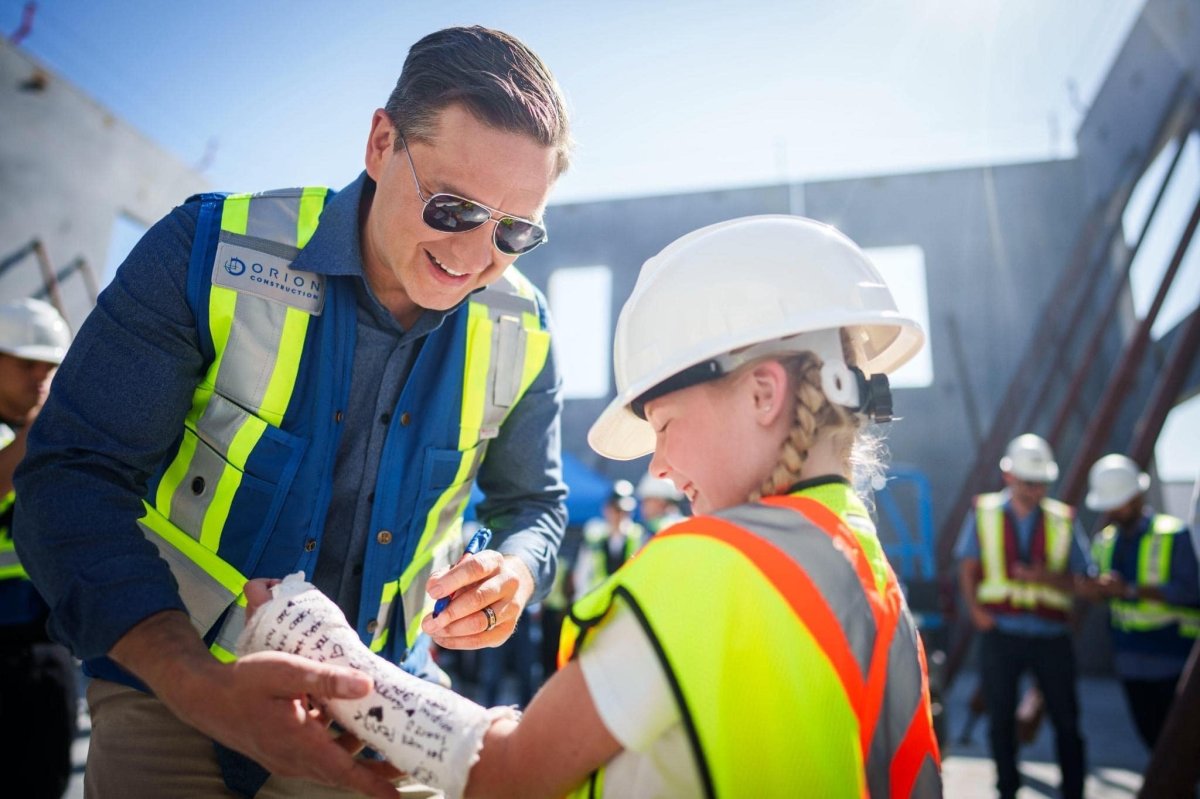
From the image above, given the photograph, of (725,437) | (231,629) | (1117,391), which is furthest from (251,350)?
(1117,391)

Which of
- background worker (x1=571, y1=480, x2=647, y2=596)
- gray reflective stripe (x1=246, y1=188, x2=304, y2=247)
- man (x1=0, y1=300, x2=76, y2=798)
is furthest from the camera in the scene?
background worker (x1=571, y1=480, x2=647, y2=596)

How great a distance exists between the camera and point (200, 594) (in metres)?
1.65

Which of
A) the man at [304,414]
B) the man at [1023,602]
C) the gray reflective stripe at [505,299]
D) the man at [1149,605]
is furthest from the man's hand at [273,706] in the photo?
the man at [1149,605]

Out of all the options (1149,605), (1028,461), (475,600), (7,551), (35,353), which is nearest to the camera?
(475,600)

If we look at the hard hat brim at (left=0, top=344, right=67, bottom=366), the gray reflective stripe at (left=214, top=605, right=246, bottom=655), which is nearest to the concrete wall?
the hard hat brim at (left=0, top=344, right=67, bottom=366)

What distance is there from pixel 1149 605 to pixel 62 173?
50.0ft

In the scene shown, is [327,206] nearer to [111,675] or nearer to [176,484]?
[176,484]

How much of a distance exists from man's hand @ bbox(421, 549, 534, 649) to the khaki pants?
0.32 meters

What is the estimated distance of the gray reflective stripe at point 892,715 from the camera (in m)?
1.19

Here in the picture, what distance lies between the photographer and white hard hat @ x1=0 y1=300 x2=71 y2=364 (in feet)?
12.7

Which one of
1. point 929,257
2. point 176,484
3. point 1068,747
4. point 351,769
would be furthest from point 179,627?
point 929,257

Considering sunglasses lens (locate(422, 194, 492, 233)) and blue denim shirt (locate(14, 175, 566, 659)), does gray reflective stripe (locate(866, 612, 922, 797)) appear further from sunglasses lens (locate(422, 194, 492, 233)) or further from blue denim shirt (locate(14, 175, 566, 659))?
sunglasses lens (locate(422, 194, 492, 233))

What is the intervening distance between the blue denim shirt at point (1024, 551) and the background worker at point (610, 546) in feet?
12.9

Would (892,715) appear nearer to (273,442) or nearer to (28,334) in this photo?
(273,442)
